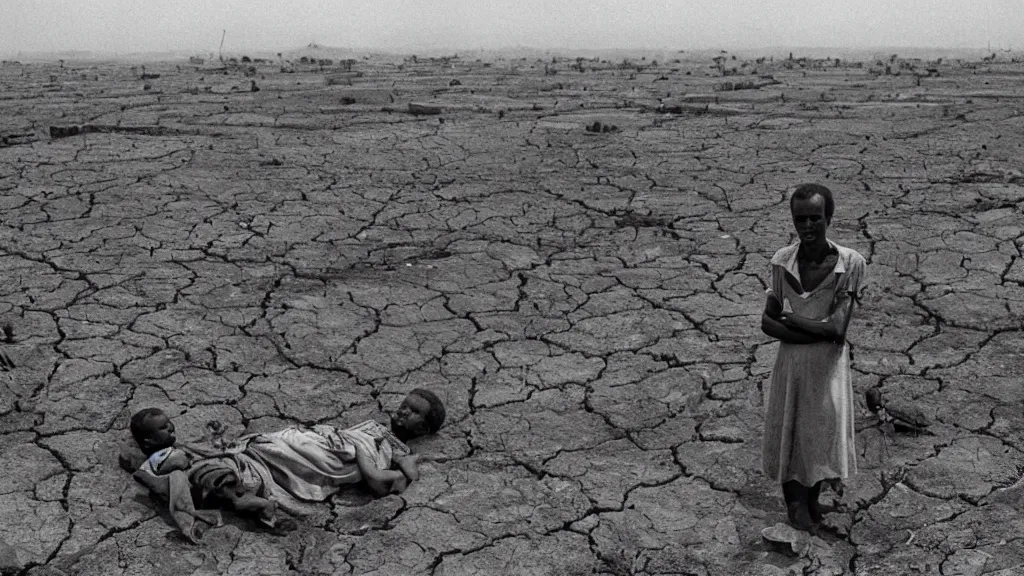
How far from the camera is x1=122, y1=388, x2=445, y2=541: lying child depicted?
10.8ft

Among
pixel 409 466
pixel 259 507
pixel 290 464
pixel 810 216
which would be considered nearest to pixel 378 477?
pixel 409 466

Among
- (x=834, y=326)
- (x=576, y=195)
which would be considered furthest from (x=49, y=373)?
(x=576, y=195)

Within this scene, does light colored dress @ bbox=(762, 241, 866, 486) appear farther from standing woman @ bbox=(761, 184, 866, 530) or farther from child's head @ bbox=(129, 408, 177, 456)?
child's head @ bbox=(129, 408, 177, 456)

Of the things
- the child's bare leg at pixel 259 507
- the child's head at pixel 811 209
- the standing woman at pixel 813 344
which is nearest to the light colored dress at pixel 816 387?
the standing woman at pixel 813 344

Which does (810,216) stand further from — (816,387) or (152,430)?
(152,430)

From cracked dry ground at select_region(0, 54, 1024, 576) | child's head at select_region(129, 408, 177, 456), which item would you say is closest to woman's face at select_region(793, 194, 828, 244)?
cracked dry ground at select_region(0, 54, 1024, 576)

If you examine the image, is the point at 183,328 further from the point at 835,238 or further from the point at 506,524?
the point at 835,238

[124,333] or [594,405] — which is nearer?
[594,405]

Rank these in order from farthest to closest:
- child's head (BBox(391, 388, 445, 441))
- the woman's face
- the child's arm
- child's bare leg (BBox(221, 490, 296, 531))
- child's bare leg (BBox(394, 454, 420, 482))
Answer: child's head (BBox(391, 388, 445, 441))
child's bare leg (BBox(394, 454, 420, 482))
the child's arm
child's bare leg (BBox(221, 490, 296, 531))
the woman's face

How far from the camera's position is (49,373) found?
4.45 meters

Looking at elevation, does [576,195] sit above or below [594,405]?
above

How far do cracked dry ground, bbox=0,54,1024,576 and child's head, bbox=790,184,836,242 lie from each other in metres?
1.02

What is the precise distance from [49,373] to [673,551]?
114 inches

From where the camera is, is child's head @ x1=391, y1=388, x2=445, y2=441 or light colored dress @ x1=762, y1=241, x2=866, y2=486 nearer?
light colored dress @ x1=762, y1=241, x2=866, y2=486
